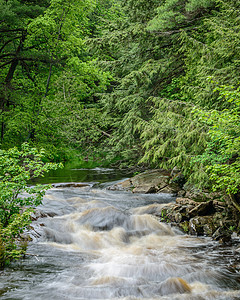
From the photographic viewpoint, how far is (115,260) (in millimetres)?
6324

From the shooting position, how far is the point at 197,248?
693cm

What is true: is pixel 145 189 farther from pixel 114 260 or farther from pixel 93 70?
pixel 93 70

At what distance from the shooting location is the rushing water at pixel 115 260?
16.2 ft

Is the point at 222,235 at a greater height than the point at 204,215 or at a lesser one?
lesser

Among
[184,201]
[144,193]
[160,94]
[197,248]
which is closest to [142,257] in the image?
[197,248]

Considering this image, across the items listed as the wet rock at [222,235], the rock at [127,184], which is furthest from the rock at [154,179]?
the wet rock at [222,235]

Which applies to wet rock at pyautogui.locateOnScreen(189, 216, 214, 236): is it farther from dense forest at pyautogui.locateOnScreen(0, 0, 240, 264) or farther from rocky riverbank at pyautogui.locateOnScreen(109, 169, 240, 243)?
dense forest at pyautogui.locateOnScreen(0, 0, 240, 264)

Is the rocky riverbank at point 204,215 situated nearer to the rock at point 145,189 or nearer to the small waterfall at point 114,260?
the small waterfall at point 114,260

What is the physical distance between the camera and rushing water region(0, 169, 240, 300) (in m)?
4.95

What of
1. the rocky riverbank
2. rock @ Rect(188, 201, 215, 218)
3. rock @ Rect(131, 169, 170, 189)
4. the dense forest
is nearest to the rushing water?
the rocky riverbank

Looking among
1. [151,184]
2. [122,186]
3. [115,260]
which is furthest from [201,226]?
[122,186]

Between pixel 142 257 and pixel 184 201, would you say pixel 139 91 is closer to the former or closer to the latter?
pixel 184 201

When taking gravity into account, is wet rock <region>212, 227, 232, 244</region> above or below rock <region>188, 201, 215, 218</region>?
below

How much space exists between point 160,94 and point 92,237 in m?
8.74
